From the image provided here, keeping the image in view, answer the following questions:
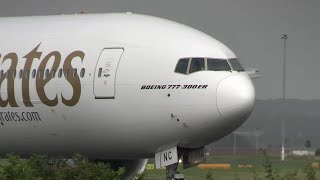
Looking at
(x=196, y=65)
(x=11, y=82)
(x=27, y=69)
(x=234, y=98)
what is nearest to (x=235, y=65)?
(x=196, y=65)

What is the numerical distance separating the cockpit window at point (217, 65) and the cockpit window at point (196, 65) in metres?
0.20

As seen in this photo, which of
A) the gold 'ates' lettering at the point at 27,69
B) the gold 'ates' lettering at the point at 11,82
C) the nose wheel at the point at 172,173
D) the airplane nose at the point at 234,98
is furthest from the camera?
the gold 'ates' lettering at the point at 11,82

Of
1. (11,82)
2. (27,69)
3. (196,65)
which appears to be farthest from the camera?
(11,82)

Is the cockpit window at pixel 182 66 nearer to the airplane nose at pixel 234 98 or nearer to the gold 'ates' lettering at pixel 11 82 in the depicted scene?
the airplane nose at pixel 234 98

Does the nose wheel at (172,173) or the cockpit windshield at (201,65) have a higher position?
the cockpit windshield at (201,65)

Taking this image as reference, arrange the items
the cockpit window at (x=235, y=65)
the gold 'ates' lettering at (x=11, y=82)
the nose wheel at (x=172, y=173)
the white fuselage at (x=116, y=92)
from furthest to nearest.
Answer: the gold 'ates' lettering at (x=11, y=82) < the nose wheel at (x=172, y=173) < the cockpit window at (x=235, y=65) < the white fuselage at (x=116, y=92)

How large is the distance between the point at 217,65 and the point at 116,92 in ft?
9.64

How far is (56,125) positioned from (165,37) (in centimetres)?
418

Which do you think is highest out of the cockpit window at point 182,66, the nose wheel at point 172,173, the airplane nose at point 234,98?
the cockpit window at point 182,66

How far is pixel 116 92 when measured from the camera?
1151 inches

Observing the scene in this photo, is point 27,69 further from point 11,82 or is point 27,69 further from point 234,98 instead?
point 234,98

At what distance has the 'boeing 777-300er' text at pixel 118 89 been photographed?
28.4 m

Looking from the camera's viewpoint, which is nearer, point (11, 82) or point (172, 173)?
point (172, 173)

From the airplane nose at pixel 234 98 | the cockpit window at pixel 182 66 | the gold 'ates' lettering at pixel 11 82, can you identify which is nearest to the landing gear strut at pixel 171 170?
the airplane nose at pixel 234 98
